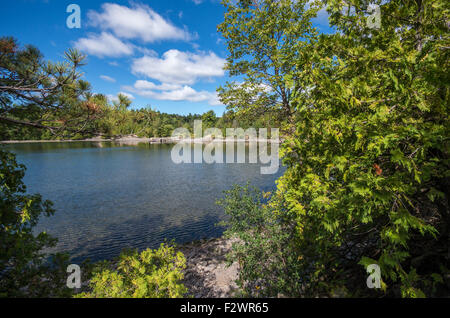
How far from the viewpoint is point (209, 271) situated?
9109 millimetres

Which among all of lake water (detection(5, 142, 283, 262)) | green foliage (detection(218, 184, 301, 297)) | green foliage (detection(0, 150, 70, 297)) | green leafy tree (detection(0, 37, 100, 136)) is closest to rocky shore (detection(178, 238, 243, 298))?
green foliage (detection(218, 184, 301, 297))

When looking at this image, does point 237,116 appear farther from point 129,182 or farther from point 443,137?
point 129,182

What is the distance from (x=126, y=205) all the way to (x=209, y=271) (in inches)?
512

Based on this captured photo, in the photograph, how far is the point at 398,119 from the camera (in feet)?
10.8

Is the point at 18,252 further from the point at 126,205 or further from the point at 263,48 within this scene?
the point at 126,205

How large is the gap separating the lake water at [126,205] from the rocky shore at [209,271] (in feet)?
5.56

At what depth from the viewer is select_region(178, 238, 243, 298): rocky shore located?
25.2ft

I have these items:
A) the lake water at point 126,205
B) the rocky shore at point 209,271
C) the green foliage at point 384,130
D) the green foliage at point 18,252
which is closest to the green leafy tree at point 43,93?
the green foliage at point 18,252

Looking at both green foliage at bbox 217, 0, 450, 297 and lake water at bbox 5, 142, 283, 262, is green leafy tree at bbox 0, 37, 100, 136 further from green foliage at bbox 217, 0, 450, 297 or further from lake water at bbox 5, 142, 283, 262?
lake water at bbox 5, 142, 283, 262

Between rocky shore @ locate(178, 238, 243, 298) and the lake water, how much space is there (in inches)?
66.7

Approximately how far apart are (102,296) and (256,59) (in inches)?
359

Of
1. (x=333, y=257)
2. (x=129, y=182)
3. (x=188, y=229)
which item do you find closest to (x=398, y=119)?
(x=333, y=257)

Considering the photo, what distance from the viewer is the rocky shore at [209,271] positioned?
25.2 ft

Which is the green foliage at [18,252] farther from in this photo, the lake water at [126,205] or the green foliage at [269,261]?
the lake water at [126,205]
